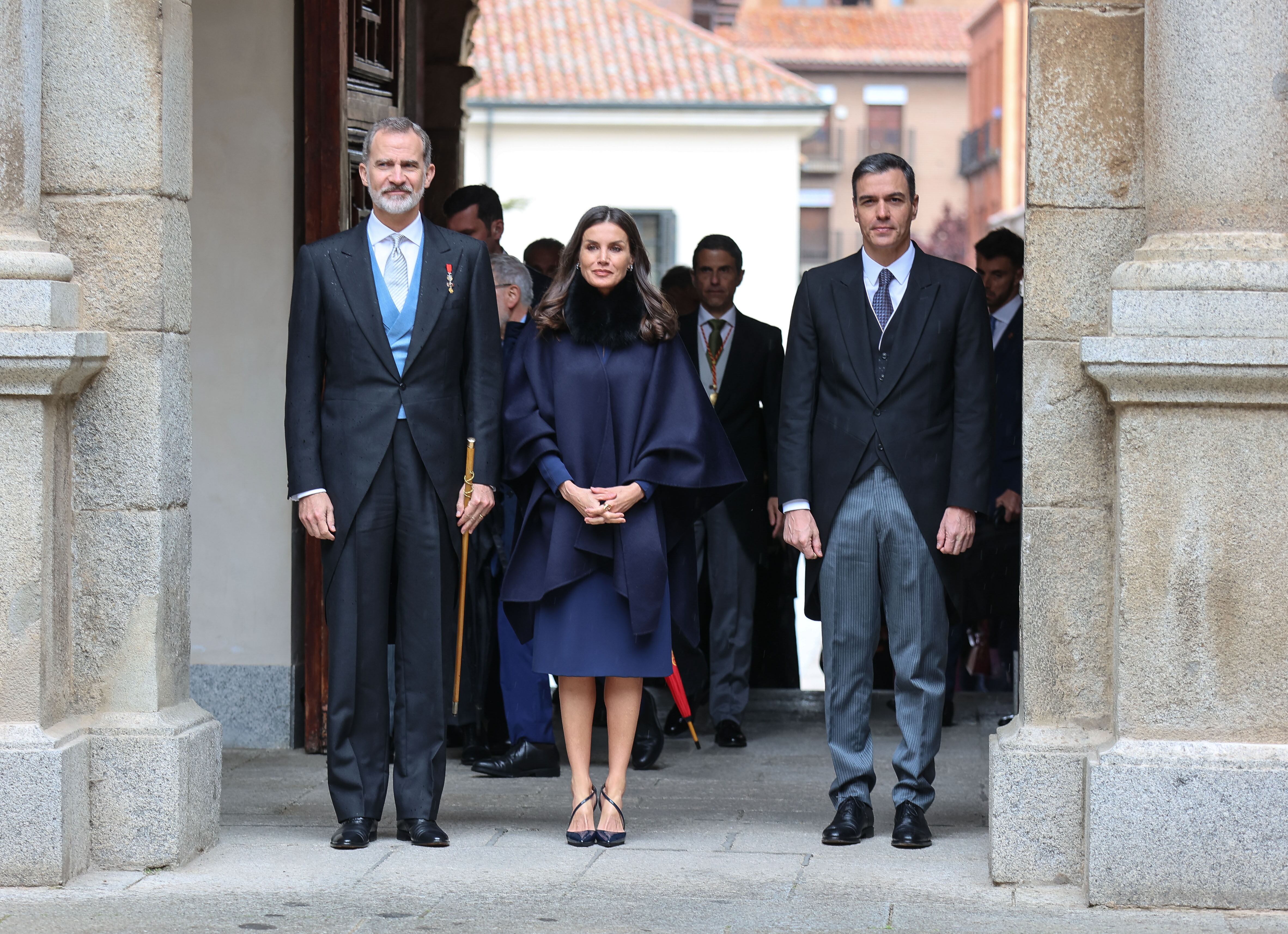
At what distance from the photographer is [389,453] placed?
5.50m

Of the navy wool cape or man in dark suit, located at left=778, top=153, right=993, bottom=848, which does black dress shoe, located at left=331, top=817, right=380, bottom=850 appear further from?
man in dark suit, located at left=778, top=153, right=993, bottom=848

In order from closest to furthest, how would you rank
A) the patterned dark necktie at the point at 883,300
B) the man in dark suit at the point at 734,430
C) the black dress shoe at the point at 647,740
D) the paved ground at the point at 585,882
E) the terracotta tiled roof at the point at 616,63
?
the paved ground at the point at 585,882 < the patterned dark necktie at the point at 883,300 < the black dress shoe at the point at 647,740 < the man in dark suit at the point at 734,430 < the terracotta tiled roof at the point at 616,63

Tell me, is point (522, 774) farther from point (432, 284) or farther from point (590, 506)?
point (432, 284)

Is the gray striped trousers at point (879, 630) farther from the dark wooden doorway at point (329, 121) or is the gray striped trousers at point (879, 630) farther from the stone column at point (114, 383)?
the dark wooden doorway at point (329, 121)

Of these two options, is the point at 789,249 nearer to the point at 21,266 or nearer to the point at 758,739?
the point at 758,739

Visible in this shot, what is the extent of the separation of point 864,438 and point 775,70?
2676cm

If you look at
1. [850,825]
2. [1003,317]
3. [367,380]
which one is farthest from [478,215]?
[850,825]

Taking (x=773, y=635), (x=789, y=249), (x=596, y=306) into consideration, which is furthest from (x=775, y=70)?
(x=596, y=306)

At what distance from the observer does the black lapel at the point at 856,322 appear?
18.4 feet

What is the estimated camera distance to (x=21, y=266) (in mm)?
5074

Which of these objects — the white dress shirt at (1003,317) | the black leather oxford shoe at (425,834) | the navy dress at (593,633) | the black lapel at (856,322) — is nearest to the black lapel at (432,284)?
the navy dress at (593,633)

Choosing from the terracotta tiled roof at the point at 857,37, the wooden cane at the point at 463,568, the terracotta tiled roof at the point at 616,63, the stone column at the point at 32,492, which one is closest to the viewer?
the stone column at the point at 32,492

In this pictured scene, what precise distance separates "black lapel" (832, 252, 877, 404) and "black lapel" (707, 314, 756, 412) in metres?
2.12

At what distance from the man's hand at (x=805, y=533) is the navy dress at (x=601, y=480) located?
22 centimetres
